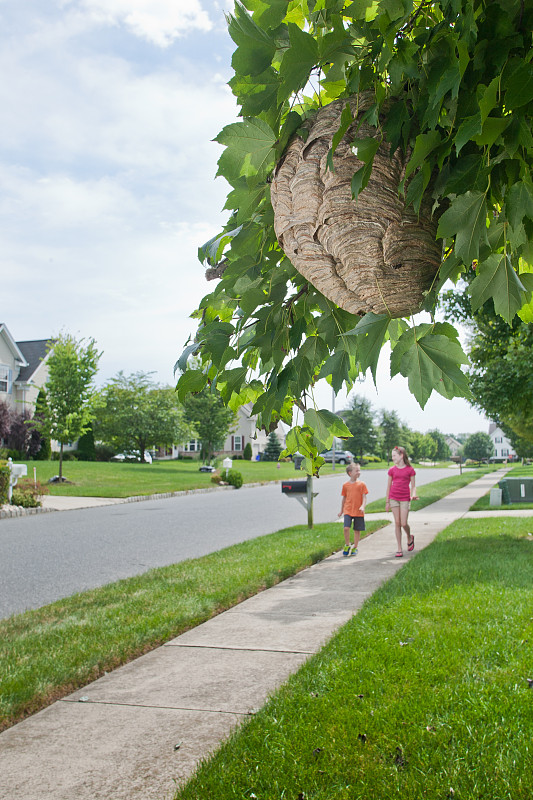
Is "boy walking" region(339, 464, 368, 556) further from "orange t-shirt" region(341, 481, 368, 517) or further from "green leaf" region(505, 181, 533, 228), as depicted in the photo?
"green leaf" region(505, 181, 533, 228)

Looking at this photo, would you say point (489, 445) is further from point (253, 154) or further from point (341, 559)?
point (253, 154)

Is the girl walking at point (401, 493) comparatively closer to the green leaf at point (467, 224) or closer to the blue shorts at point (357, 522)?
the blue shorts at point (357, 522)

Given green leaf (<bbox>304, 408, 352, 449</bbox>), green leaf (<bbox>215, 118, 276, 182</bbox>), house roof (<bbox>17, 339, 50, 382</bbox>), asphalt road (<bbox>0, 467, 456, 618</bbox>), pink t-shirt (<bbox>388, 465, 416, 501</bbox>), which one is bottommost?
asphalt road (<bbox>0, 467, 456, 618</bbox>)

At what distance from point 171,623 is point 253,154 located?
Answer: 5.43 meters

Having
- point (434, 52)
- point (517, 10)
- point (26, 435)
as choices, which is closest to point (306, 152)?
point (434, 52)

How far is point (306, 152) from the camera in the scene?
61.2 inches

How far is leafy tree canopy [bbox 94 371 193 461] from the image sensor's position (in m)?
43.0

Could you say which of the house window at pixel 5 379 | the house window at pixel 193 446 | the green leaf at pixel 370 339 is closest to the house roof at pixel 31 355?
the house window at pixel 5 379

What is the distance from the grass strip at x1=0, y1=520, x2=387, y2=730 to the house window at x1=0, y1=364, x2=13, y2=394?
33.5 m

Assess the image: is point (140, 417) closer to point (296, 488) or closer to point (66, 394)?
point (66, 394)

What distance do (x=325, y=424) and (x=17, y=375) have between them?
4252cm

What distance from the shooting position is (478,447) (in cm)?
12700

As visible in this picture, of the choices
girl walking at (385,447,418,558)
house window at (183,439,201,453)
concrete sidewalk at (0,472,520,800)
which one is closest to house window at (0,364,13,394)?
girl walking at (385,447,418,558)

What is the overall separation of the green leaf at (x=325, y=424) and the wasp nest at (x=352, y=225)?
32cm
